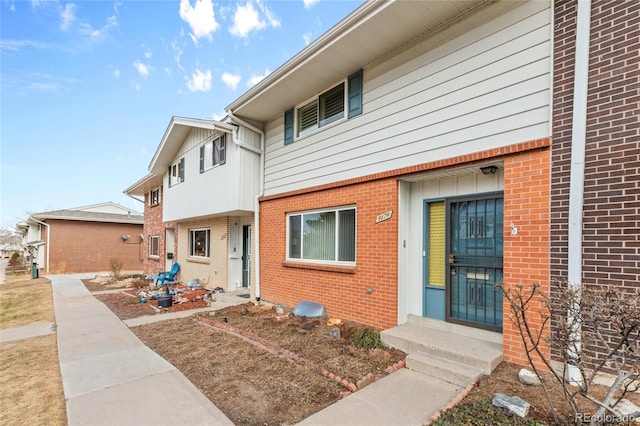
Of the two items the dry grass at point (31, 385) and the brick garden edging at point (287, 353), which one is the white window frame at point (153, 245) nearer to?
the dry grass at point (31, 385)

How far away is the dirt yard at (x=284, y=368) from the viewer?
3184 millimetres

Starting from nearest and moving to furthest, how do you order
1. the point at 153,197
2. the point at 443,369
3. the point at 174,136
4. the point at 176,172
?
the point at 443,369, the point at 174,136, the point at 176,172, the point at 153,197

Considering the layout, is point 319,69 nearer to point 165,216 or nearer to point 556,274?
point 556,274

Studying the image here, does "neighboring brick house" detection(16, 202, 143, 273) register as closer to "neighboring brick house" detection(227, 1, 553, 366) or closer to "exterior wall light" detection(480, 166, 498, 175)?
"neighboring brick house" detection(227, 1, 553, 366)

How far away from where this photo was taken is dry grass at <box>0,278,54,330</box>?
Answer: 790cm

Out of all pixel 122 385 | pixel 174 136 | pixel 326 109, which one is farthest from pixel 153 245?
pixel 122 385

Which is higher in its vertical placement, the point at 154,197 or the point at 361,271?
the point at 154,197

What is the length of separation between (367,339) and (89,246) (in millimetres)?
25079

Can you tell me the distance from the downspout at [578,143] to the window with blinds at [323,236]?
3586mm

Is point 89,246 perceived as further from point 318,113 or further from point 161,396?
point 161,396

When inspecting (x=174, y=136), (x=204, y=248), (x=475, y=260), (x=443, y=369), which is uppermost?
(x=174, y=136)

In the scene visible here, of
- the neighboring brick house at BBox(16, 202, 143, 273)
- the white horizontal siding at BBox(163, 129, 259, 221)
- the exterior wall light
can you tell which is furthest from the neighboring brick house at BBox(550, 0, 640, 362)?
the neighboring brick house at BBox(16, 202, 143, 273)

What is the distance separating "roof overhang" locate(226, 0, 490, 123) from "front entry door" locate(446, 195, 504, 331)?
2.90 metres

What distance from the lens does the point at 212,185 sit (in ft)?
32.2
